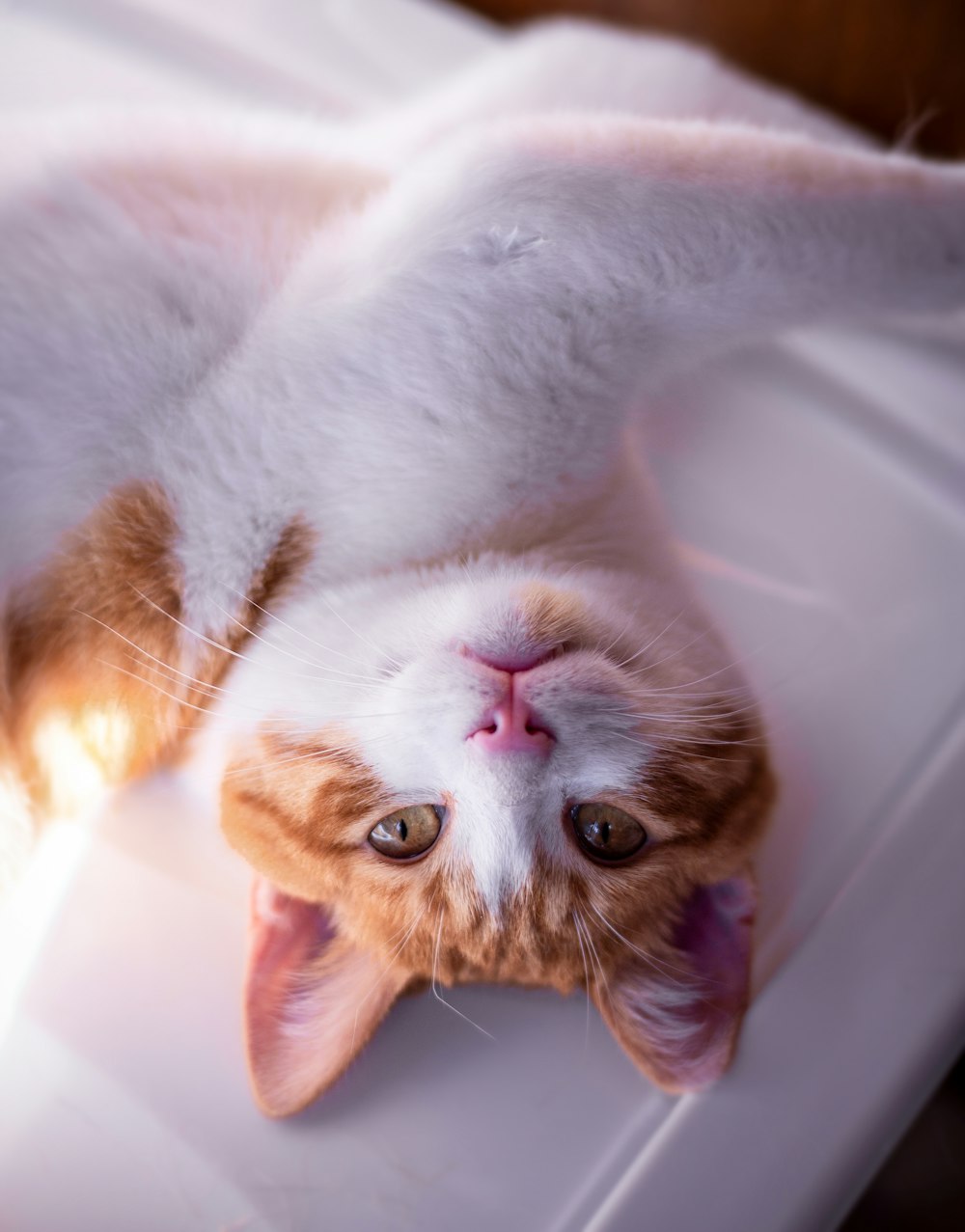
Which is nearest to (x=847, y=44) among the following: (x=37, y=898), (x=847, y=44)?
(x=847, y=44)

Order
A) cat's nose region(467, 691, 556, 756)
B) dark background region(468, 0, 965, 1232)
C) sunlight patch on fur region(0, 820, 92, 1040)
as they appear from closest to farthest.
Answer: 1. cat's nose region(467, 691, 556, 756)
2. sunlight patch on fur region(0, 820, 92, 1040)
3. dark background region(468, 0, 965, 1232)

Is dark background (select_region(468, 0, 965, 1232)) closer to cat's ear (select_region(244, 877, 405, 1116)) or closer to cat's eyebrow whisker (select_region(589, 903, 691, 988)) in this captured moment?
cat's eyebrow whisker (select_region(589, 903, 691, 988))

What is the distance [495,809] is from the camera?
33.1 inches

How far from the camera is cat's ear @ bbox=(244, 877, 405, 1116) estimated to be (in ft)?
3.03

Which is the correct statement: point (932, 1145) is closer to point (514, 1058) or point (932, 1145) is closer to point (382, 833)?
point (514, 1058)

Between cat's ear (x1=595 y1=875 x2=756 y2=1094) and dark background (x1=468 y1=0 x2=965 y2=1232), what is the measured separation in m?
1.48

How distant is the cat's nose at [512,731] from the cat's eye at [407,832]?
0.37 ft

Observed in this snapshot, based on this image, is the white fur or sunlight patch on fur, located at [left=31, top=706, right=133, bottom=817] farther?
sunlight patch on fur, located at [left=31, top=706, right=133, bottom=817]

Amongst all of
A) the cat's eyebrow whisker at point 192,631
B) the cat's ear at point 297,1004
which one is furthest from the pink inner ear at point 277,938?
the cat's eyebrow whisker at point 192,631

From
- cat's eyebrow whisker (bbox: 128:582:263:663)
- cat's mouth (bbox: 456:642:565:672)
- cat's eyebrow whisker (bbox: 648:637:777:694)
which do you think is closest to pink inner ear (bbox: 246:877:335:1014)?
cat's eyebrow whisker (bbox: 128:582:263:663)

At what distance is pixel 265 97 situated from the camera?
1.44 metres

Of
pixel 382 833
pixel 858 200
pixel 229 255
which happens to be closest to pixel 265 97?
pixel 229 255

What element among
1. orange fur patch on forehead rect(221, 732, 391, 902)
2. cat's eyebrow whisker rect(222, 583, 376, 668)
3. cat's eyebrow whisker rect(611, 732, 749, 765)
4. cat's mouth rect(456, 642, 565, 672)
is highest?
cat's mouth rect(456, 642, 565, 672)

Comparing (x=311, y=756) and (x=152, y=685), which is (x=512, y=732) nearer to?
(x=311, y=756)
